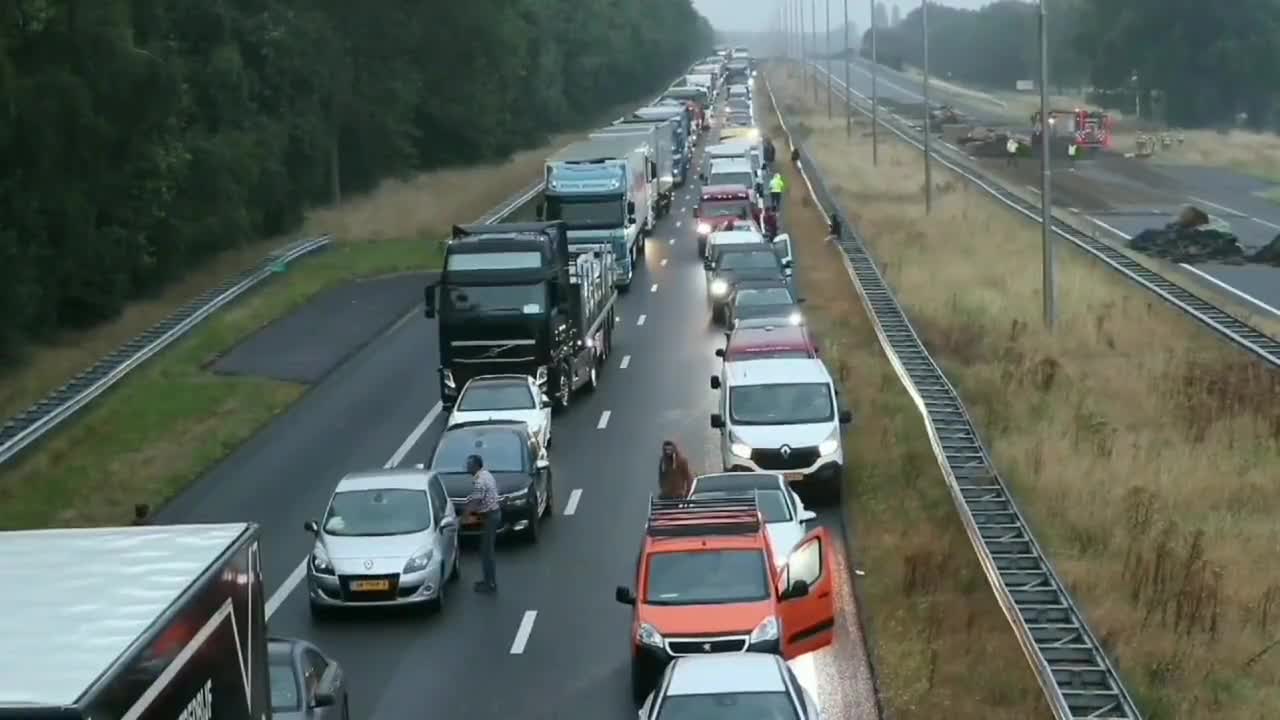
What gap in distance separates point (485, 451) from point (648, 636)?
8761 millimetres

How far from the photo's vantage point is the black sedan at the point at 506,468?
26.3 metres

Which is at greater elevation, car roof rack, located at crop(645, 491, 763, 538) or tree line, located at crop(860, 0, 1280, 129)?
tree line, located at crop(860, 0, 1280, 129)

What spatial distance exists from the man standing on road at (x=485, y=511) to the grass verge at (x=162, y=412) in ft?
23.3

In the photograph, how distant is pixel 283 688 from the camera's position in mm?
15164

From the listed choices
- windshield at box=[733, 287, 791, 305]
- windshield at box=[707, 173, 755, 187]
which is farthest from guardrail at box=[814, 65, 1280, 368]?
windshield at box=[707, 173, 755, 187]

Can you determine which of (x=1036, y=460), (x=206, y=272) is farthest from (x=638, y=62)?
(x=1036, y=460)

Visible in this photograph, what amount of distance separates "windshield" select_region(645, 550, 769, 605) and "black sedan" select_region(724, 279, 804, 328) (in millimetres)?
20645

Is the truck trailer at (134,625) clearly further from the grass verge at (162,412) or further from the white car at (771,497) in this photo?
the grass verge at (162,412)

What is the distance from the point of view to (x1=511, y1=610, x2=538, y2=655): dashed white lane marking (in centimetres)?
2156

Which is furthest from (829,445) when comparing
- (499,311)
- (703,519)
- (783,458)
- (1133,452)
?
(499,311)

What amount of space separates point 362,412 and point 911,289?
1870 centimetres

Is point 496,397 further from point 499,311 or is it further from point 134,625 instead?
point 134,625

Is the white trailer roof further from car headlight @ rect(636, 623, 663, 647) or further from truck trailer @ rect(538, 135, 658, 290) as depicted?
truck trailer @ rect(538, 135, 658, 290)

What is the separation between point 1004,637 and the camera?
2069 centimetres
